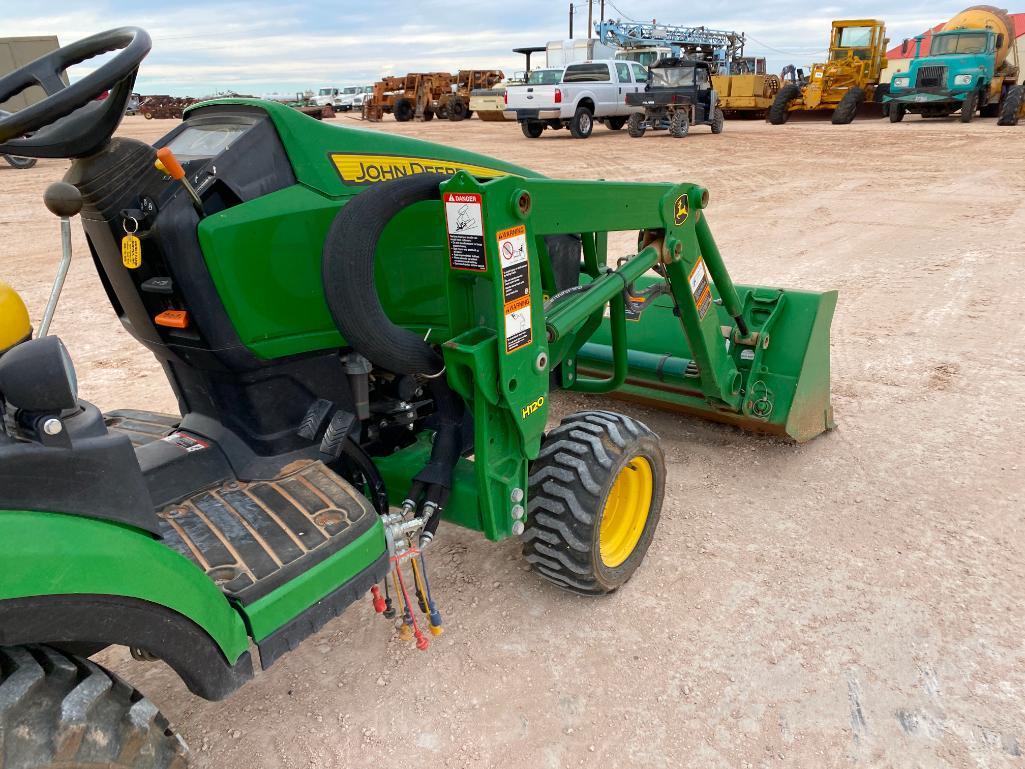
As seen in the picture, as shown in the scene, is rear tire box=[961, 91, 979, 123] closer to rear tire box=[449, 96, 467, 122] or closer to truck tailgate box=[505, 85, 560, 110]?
truck tailgate box=[505, 85, 560, 110]

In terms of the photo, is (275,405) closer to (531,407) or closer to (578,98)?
(531,407)

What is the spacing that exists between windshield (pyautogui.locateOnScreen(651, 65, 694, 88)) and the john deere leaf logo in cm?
1673

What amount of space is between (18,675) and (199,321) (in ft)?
3.35

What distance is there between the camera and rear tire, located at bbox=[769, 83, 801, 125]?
22250 millimetres

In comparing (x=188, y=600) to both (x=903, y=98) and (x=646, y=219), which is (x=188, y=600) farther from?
(x=903, y=98)

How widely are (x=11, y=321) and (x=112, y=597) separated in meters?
0.62

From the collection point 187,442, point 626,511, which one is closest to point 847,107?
point 626,511

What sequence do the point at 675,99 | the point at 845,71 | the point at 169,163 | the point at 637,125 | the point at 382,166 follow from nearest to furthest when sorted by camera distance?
1. the point at 169,163
2. the point at 382,166
3. the point at 637,125
4. the point at 675,99
5. the point at 845,71

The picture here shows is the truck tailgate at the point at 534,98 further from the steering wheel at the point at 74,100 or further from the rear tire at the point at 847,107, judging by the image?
the steering wheel at the point at 74,100

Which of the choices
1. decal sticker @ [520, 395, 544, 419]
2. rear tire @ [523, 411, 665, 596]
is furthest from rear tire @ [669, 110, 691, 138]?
decal sticker @ [520, 395, 544, 419]

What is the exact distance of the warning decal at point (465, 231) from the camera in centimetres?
213

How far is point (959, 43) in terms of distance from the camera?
799 inches

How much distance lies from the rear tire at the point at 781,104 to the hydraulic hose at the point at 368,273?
22.4 metres

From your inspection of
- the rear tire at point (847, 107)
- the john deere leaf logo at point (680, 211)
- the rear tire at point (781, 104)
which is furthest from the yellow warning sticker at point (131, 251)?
the rear tire at point (781, 104)
